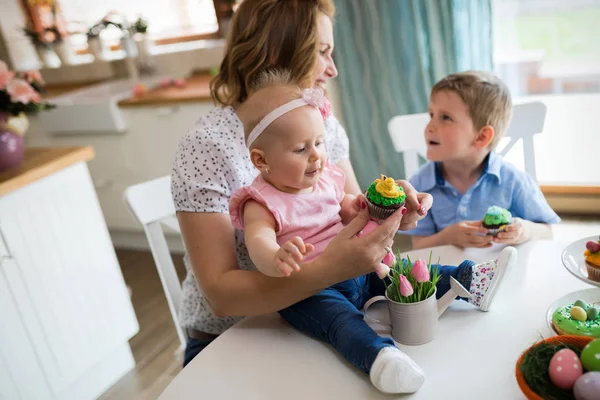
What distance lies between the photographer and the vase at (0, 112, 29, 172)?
192 cm

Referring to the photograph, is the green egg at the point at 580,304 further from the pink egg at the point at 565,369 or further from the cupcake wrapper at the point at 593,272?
the pink egg at the point at 565,369

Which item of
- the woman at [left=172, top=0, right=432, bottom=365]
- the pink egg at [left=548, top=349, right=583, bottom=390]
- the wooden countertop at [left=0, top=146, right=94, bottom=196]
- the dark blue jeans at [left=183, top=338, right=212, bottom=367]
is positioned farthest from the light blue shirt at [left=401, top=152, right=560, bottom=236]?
the wooden countertop at [left=0, top=146, right=94, bottom=196]

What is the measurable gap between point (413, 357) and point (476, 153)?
86cm

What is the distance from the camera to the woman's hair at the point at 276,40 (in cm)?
122

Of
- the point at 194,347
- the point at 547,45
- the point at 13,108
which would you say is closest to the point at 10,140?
the point at 13,108

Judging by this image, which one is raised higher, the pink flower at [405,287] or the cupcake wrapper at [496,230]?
the pink flower at [405,287]

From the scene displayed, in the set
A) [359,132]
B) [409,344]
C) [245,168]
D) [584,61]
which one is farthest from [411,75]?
[409,344]

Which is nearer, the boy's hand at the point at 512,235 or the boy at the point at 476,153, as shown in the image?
the boy's hand at the point at 512,235

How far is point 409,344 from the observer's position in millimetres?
985

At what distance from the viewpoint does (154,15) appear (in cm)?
389

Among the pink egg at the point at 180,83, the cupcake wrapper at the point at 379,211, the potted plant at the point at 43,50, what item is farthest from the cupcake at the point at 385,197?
the potted plant at the point at 43,50

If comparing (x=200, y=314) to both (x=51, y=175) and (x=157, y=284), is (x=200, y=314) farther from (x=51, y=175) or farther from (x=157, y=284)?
(x=157, y=284)

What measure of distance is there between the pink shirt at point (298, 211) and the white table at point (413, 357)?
0.19 m

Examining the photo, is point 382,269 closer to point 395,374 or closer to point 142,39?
point 395,374
